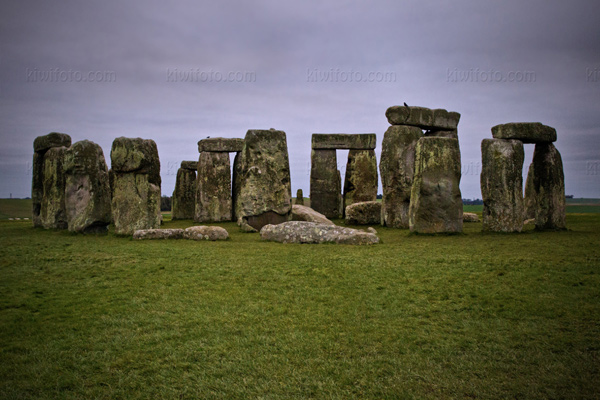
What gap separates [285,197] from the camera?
11234 mm

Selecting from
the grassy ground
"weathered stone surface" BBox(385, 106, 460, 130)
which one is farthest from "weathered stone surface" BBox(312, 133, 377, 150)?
the grassy ground

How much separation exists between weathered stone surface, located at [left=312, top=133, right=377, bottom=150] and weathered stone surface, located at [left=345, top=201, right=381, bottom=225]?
4.58 m

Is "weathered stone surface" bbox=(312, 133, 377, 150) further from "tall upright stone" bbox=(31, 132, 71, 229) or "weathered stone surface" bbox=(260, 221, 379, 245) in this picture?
"weathered stone surface" bbox=(260, 221, 379, 245)

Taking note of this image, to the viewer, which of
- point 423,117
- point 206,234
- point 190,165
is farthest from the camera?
point 190,165

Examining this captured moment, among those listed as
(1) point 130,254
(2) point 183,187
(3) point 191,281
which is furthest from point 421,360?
(2) point 183,187

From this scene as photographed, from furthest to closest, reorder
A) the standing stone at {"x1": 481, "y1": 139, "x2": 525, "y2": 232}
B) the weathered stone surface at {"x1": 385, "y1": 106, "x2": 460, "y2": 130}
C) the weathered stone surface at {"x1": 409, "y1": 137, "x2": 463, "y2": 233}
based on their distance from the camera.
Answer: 1. the weathered stone surface at {"x1": 385, "y1": 106, "x2": 460, "y2": 130}
2. the standing stone at {"x1": 481, "y1": 139, "x2": 525, "y2": 232}
3. the weathered stone surface at {"x1": 409, "y1": 137, "x2": 463, "y2": 233}

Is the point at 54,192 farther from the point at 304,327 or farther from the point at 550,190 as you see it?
the point at 550,190

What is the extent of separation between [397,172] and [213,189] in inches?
275

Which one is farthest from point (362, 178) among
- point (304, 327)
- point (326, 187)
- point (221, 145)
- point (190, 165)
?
point (304, 327)

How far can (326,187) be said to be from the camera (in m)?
17.8

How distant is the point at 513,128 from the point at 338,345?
330 inches

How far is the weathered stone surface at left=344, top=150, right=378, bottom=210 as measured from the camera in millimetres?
17391

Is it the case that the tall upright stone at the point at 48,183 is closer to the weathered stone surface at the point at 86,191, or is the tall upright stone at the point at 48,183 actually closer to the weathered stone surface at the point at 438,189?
the weathered stone surface at the point at 86,191

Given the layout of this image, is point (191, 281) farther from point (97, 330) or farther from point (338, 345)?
point (338, 345)
